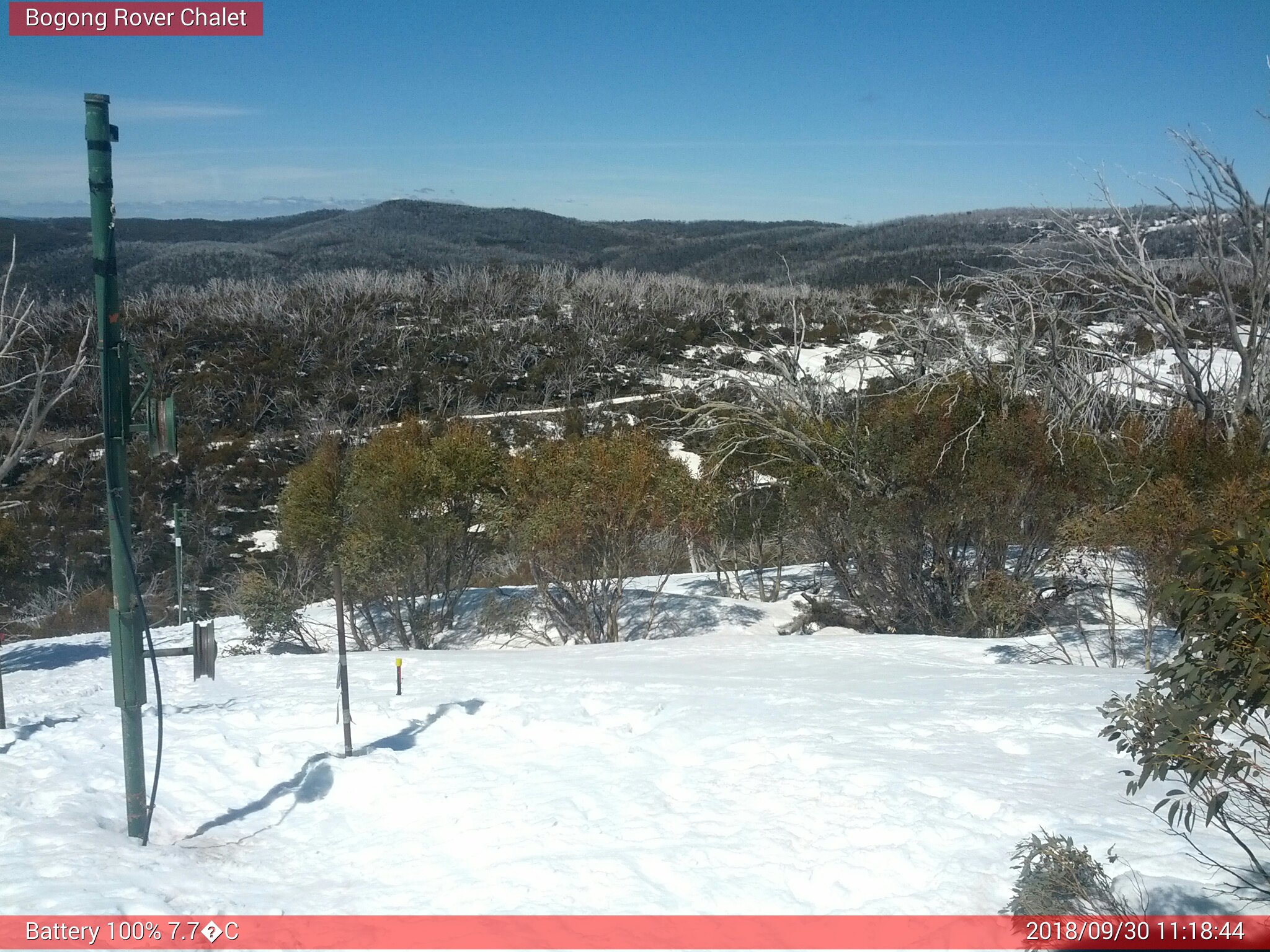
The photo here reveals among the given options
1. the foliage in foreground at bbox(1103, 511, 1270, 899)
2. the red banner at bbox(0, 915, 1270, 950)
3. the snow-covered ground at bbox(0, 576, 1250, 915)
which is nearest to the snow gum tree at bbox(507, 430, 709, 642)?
the snow-covered ground at bbox(0, 576, 1250, 915)

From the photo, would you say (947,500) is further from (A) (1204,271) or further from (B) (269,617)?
(B) (269,617)

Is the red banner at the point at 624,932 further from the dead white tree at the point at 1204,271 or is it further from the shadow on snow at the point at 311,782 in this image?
the dead white tree at the point at 1204,271

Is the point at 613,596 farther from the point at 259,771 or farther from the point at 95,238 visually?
the point at 95,238

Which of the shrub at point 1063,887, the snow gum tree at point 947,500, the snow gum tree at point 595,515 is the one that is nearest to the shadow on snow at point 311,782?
the shrub at point 1063,887

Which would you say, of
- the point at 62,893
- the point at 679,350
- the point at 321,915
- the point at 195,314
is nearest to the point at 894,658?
the point at 321,915

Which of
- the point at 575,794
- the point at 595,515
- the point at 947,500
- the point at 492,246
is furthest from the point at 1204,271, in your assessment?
the point at 492,246

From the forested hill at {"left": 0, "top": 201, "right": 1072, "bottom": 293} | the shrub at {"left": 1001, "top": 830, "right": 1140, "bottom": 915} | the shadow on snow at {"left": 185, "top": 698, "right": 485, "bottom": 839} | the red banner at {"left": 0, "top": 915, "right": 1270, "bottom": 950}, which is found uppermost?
the forested hill at {"left": 0, "top": 201, "right": 1072, "bottom": 293}

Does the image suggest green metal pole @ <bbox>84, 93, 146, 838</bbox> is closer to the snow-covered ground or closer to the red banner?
the snow-covered ground

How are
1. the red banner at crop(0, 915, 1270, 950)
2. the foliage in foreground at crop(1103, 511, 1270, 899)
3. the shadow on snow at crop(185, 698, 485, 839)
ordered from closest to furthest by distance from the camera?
the foliage in foreground at crop(1103, 511, 1270, 899) → the red banner at crop(0, 915, 1270, 950) → the shadow on snow at crop(185, 698, 485, 839)
